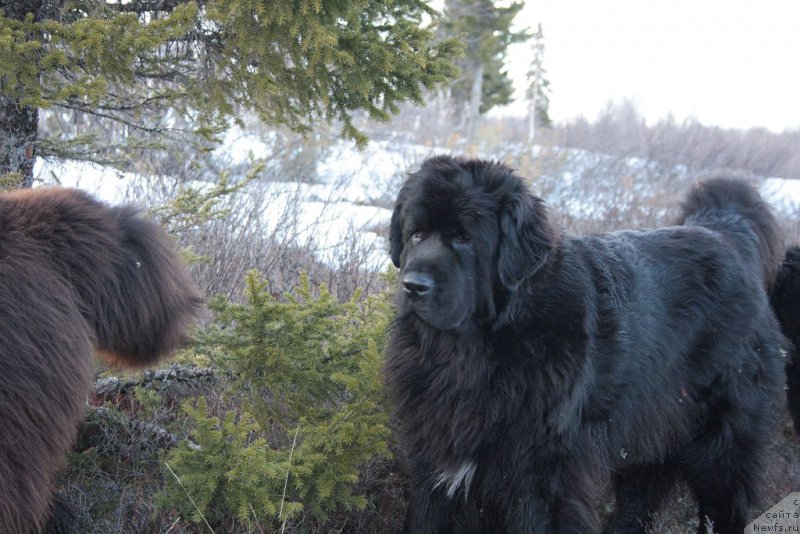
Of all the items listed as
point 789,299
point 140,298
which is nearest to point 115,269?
point 140,298

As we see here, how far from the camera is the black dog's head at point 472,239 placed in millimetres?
2939

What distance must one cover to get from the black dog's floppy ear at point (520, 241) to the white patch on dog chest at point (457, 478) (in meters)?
0.84

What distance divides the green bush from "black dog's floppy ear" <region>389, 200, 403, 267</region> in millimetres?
496

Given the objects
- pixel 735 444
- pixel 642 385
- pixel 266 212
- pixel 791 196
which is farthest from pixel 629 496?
pixel 791 196

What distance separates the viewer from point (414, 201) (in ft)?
10.2

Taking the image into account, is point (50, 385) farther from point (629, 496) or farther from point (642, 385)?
point (629, 496)

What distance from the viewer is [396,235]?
11.2ft

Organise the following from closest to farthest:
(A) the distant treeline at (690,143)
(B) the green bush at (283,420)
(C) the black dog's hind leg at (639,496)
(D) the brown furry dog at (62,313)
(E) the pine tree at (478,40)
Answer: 1. (D) the brown furry dog at (62,313)
2. (B) the green bush at (283,420)
3. (C) the black dog's hind leg at (639,496)
4. (A) the distant treeline at (690,143)
5. (E) the pine tree at (478,40)

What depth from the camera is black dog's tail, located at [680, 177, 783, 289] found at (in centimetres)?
421

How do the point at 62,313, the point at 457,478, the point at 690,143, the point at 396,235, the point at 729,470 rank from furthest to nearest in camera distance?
the point at 690,143, the point at 729,470, the point at 396,235, the point at 457,478, the point at 62,313

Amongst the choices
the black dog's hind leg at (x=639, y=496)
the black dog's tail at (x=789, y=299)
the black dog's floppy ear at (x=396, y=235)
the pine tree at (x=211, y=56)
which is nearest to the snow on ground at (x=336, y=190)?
the pine tree at (x=211, y=56)

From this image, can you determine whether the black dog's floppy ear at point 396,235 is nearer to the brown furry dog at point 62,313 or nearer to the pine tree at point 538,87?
the brown furry dog at point 62,313

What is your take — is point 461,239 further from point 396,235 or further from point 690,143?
point 690,143

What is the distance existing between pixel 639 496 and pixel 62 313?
3.44m
